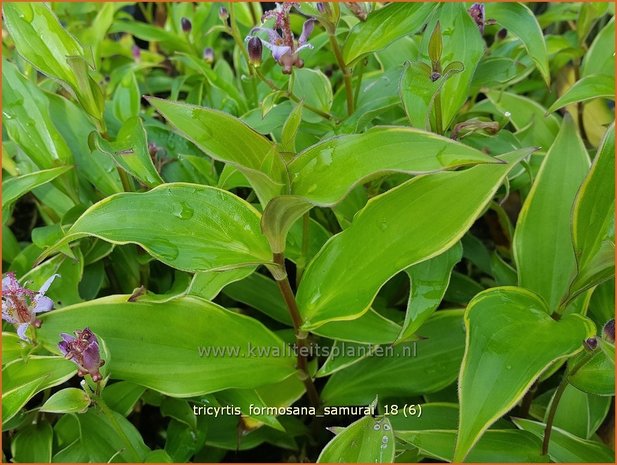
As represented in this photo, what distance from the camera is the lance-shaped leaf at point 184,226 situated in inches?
24.0

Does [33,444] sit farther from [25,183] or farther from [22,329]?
[25,183]

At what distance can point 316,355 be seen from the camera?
84cm

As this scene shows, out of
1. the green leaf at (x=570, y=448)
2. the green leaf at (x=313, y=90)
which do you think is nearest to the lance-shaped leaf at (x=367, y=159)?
the green leaf at (x=313, y=90)

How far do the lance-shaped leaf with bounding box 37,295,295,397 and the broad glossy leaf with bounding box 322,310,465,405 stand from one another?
13 cm

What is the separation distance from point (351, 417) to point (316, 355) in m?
0.10

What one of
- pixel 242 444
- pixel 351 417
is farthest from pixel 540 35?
pixel 242 444

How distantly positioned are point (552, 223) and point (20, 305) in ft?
2.05

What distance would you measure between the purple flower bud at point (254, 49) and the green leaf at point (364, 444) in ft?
1.50

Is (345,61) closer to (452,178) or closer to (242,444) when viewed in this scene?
(452,178)

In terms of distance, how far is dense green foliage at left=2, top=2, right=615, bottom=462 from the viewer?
595 mm

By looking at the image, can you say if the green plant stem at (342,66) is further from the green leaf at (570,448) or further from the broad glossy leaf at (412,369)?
the green leaf at (570,448)

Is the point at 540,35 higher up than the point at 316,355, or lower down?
higher up

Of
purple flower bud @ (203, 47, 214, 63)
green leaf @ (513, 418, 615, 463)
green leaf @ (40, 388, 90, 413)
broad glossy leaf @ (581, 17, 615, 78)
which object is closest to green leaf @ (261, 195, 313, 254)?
green leaf @ (40, 388, 90, 413)

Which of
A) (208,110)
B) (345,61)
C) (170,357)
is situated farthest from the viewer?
(345,61)
